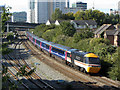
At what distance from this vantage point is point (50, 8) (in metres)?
151

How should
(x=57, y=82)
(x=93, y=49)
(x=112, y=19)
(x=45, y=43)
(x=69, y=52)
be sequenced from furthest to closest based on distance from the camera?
(x=112, y=19) → (x=45, y=43) → (x=93, y=49) → (x=69, y=52) → (x=57, y=82)

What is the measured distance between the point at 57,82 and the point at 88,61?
3561mm

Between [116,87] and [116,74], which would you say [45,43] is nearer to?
[116,74]

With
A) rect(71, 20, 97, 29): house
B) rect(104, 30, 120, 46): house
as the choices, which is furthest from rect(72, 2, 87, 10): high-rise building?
rect(104, 30, 120, 46): house

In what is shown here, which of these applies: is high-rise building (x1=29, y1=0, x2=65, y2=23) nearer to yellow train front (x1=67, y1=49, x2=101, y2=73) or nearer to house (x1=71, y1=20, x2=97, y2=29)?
house (x1=71, y1=20, x2=97, y2=29)

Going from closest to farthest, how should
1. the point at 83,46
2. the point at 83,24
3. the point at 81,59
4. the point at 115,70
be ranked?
the point at 115,70, the point at 81,59, the point at 83,46, the point at 83,24

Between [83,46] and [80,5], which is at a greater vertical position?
[80,5]

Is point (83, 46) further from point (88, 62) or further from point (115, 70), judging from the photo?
point (115, 70)

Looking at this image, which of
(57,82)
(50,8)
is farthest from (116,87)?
(50,8)

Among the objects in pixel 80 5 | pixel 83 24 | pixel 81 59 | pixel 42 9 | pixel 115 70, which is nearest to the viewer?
pixel 115 70

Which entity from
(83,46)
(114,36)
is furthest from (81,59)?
(114,36)

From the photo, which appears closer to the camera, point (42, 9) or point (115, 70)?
point (115, 70)

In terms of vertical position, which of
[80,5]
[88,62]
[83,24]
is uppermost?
[80,5]

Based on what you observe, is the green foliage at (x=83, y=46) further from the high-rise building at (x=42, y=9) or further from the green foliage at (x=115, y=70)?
the high-rise building at (x=42, y=9)
